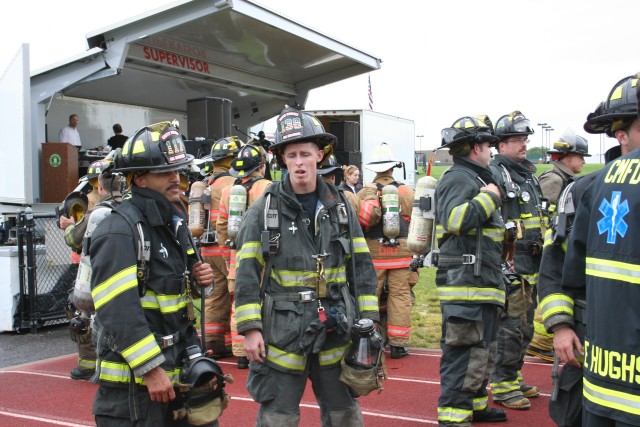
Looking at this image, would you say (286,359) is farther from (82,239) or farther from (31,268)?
(31,268)

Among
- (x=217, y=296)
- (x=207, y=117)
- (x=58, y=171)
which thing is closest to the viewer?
(x=217, y=296)

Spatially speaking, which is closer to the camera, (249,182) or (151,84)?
(249,182)

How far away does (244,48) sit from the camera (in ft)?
45.5

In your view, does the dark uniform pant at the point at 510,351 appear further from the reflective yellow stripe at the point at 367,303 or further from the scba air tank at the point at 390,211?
the reflective yellow stripe at the point at 367,303

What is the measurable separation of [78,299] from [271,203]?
118 cm

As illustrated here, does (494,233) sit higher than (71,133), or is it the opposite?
(71,133)

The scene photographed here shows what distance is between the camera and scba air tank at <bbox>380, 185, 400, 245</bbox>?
25.4ft

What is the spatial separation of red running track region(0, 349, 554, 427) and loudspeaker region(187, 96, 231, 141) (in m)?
7.05

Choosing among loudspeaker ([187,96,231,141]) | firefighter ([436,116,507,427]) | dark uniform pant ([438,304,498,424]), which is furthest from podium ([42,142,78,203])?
dark uniform pant ([438,304,498,424])

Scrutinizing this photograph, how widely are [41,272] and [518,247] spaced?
22.6 ft

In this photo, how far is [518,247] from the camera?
641 centimetres

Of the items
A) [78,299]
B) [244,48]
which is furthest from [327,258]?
[244,48]

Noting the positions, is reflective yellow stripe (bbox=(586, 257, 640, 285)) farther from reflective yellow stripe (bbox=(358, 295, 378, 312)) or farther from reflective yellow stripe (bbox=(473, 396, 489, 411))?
reflective yellow stripe (bbox=(473, 396, 489, 411))

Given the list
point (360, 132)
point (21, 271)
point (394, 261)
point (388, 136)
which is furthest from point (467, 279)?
point (388, 136)
